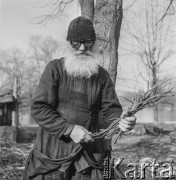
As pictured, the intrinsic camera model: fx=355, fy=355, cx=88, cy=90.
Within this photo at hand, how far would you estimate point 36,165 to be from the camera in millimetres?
2848

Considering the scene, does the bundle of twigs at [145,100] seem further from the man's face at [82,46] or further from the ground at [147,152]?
the ground at [147,152]

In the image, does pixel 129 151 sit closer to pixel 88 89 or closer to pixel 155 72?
pixel 88 89

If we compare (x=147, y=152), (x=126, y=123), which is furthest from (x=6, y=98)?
(x=126, y=123)

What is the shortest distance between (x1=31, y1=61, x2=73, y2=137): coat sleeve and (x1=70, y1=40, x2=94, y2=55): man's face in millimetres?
278

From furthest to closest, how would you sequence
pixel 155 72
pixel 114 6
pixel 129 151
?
pixel 155 72, pixel 129 151, pixel 114 6

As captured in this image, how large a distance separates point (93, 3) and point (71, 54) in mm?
3798

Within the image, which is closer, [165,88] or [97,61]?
[165,88]

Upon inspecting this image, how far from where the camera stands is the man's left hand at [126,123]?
101 inches

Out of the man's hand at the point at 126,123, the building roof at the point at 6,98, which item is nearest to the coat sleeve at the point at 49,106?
the man's hand at the point at 126,123

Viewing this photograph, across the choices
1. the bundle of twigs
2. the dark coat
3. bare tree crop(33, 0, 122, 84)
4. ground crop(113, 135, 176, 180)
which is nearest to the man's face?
the dark coat

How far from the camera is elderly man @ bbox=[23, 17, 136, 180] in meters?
2.73

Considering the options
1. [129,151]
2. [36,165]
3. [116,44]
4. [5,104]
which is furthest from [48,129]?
[5,104]

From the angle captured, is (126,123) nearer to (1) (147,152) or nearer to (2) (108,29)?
(2) (108,29)

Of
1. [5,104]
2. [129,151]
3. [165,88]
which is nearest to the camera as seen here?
[165,88]
